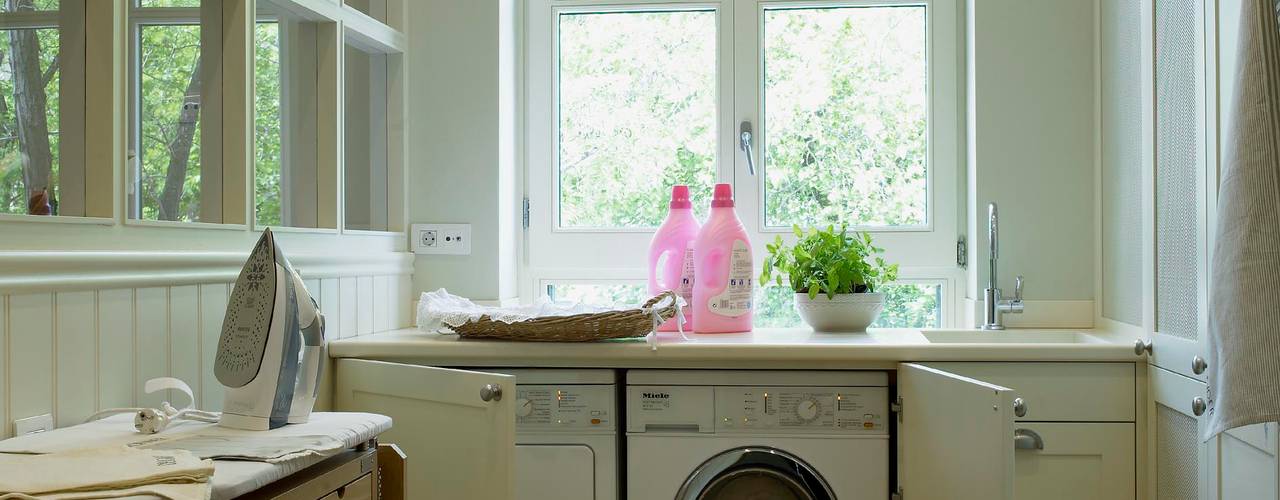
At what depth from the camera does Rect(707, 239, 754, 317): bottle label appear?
238 centimetres

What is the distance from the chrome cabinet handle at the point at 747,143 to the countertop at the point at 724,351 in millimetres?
666

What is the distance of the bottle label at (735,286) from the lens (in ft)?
7.81

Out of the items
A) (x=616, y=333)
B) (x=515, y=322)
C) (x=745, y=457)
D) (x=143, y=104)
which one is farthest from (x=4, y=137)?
(x=745, y=457)

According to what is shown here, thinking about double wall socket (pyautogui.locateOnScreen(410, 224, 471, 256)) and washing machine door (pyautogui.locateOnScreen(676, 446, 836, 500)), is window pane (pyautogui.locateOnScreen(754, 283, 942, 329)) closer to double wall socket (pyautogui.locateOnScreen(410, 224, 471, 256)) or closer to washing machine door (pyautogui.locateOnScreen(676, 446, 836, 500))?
washing machine door (pyautogui.locateOnScreen(676, 446, 836, 500))

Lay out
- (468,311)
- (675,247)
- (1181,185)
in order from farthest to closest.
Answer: (675,247) → (468,311) → (1181,185)

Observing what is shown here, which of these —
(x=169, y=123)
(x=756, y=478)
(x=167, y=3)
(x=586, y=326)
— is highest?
(x=167, y=3)

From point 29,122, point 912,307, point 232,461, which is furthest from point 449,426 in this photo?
point 912,307

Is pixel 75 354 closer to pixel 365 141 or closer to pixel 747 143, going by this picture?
pixel 365 141

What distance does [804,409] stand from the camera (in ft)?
6.92

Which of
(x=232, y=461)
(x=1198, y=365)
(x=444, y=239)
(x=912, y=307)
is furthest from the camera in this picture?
(x=912, y=307)

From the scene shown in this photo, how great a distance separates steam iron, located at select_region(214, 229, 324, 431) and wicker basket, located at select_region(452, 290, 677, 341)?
0.67 m

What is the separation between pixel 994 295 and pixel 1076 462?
0.49 m

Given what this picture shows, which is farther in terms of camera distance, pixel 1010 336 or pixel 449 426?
pixel 1010 336

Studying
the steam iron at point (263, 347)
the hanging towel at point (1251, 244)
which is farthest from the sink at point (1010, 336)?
the steam iron at point (263, 347)
